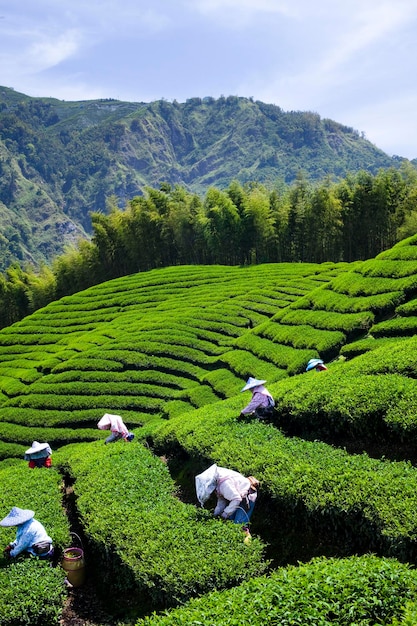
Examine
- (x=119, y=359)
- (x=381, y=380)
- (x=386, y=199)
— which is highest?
(x=386, y=199)

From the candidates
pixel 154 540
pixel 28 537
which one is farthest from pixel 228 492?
pixel 28 537

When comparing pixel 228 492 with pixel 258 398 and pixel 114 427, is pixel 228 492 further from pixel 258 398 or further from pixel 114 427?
pixel 114 427

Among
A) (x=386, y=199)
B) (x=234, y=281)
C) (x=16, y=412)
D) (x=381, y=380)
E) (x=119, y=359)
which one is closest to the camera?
(x=381, y=380)

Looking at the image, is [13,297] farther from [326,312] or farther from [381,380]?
[381,380]

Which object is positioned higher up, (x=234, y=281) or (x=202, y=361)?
(x=234, y=281)

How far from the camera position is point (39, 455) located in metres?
17.1

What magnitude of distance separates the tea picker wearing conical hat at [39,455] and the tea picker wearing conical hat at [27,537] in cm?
631

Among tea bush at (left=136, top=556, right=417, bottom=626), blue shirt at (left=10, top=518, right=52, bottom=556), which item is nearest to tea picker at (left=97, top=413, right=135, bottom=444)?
blue shirt at (left=10, top=518, right=52, bottom=556)

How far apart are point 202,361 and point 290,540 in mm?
21945

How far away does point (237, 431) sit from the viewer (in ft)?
45.4

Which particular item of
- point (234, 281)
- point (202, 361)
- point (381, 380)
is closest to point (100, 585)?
point (381, 380)

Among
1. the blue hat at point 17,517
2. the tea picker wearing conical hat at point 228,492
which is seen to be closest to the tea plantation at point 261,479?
the tea picker wearing conical hat at point 228,492

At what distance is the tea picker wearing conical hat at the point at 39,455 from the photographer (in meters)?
16.9

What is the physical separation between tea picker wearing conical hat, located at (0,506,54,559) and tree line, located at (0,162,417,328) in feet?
163
